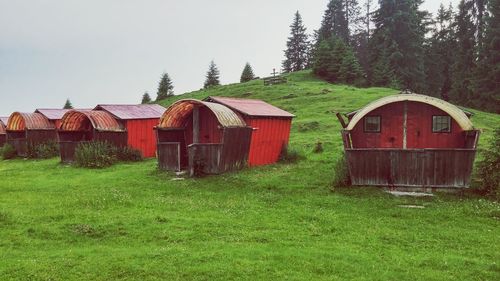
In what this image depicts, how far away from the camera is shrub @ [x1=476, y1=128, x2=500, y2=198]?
1870 centimetres

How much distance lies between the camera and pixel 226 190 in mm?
21484

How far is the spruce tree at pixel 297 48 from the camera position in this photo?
106 meters

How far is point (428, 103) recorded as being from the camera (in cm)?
2186

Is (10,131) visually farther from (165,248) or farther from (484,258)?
(484,258)

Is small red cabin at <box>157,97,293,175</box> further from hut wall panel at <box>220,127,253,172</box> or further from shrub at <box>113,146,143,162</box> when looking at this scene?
shrub at <box>113,146,143,162</box>

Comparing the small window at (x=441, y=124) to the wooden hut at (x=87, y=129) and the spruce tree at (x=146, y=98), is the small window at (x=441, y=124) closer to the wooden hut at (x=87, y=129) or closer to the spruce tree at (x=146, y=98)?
the wooden hut at (x=87, y=129)

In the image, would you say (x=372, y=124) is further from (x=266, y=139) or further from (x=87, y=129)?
(x=87, y=129)

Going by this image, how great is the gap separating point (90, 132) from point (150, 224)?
25.6 meters

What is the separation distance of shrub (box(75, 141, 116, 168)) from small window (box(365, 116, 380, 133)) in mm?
17162

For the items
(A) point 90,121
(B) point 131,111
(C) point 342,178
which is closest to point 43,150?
(A) point 90,121

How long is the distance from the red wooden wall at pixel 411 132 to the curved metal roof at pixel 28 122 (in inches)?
1297

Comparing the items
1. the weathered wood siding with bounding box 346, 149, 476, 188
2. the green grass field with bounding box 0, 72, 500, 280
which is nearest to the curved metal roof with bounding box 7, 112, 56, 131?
the green grass field with bounding box 0, 72, 500, 280

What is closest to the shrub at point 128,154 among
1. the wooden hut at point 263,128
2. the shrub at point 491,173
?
the wooden hut at point 263,128

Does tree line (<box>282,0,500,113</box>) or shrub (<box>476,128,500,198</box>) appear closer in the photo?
shrub (<box>476,128,500,198</box>)
